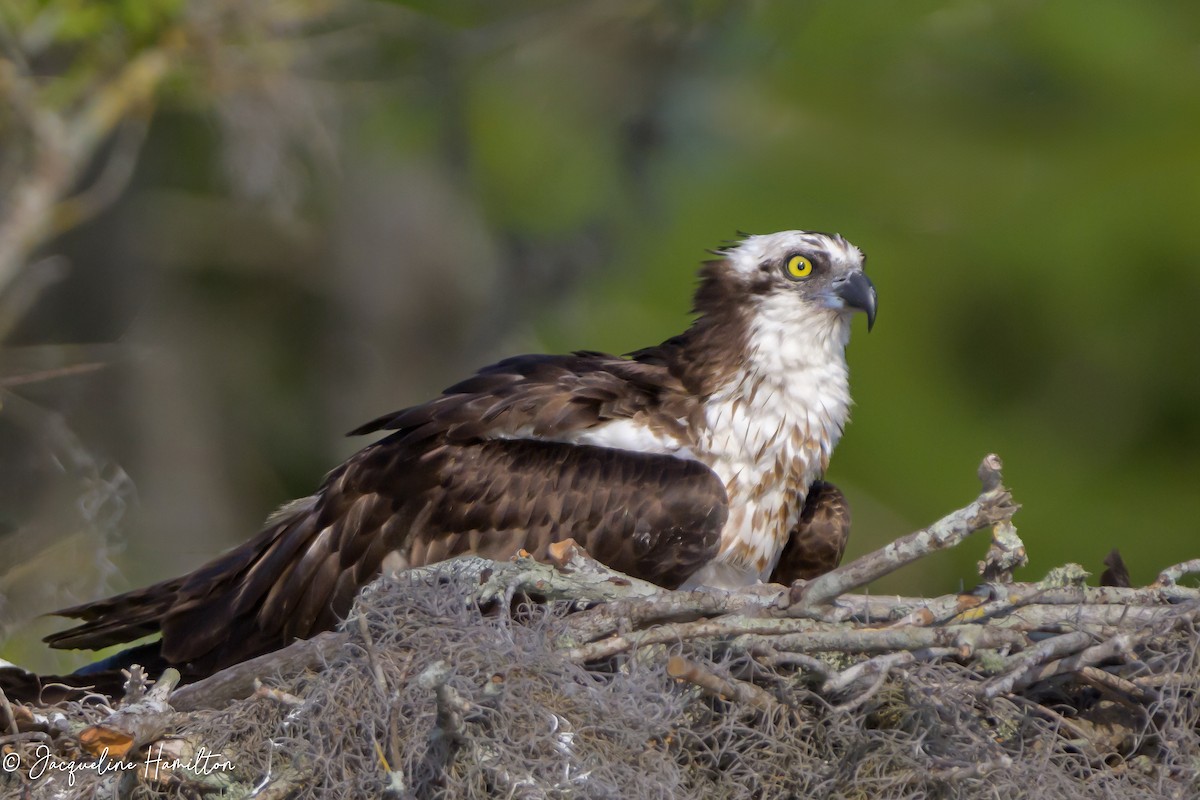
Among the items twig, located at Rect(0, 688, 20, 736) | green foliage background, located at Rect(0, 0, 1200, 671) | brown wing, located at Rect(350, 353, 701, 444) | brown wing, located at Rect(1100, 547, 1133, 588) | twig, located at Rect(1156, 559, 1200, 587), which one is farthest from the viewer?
green foliage background, located at Rect(0, 0, 1200, 671)

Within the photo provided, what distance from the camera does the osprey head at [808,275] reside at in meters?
5.24

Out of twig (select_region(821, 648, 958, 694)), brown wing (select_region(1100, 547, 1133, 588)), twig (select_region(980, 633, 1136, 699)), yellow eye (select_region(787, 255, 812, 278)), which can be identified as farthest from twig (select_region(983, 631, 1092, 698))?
yellow eye (select_region(787, 255, 812, 278))

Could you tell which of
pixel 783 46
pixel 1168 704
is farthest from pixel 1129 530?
pixel 1168 704

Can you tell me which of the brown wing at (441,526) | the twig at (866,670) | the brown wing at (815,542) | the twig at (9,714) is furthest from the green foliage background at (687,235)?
the twig at (866,670)

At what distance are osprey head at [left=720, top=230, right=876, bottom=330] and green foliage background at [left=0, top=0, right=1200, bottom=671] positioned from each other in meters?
4.13

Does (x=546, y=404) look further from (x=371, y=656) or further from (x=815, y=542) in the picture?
(x=371, y=656)

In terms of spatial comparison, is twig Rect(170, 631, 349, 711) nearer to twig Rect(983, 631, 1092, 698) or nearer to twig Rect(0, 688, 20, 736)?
twig Rect(0, 688, 20, 736)

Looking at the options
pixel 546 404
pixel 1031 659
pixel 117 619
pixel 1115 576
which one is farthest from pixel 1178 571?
pixel 117 619

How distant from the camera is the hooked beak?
5191mm

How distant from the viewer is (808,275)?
5.33 m

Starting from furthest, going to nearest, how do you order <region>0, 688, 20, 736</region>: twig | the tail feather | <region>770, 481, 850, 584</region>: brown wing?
<region>770, 481, 850, 584</region>: brown wing → the tail feather → <region>0, 688, 20, 736</region>: twig

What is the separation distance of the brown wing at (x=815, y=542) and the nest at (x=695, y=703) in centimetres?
124

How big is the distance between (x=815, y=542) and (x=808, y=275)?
95 centimetres

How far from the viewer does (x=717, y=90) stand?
12.4 meters
